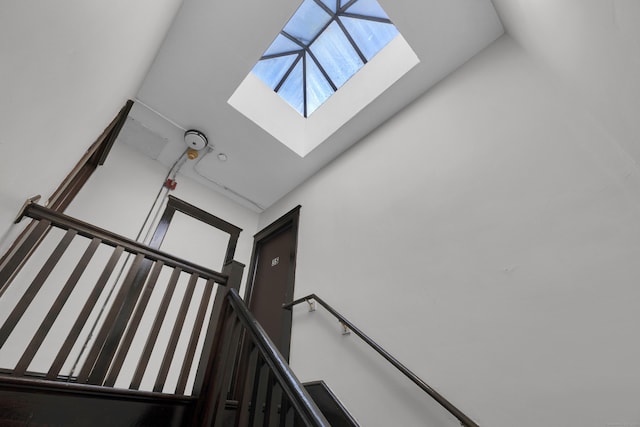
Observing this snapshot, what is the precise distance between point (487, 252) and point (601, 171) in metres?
0.75

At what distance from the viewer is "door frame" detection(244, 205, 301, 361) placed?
3.13 meters

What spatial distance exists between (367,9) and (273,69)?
1.30 m

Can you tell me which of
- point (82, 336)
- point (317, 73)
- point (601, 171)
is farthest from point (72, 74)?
point (317, 73)

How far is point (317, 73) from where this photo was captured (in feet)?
12.9

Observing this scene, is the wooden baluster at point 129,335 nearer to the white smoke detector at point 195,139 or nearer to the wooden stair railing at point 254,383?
the wooden stair railing at point 254,383

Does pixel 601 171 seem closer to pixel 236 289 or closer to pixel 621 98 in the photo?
pixel 621 98

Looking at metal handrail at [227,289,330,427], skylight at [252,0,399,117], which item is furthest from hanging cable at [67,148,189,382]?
metal handrail at [227,289,330,427]

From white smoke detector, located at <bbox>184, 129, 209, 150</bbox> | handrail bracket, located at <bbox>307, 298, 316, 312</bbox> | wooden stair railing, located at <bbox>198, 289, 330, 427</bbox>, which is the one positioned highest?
white smoke detector, located at <bbox>184, 129, 209, 150</bbox>

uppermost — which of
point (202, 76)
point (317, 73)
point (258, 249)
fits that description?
point (317, 73)

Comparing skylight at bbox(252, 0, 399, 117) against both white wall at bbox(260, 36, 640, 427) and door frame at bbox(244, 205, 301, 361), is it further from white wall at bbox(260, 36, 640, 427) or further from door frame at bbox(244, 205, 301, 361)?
door frame at bbox(244, 205, 301, 361)

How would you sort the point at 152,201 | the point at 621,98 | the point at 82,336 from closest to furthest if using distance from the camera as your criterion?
the point at 621,98, the point at 82,336, the point at 152,201

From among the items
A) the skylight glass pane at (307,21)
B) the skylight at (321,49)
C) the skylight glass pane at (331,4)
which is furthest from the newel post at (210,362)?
the skylight glass pane at (331,4)

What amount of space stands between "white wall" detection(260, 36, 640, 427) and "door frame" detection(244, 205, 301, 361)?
15 cm

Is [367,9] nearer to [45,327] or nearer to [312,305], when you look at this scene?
[312,305]
